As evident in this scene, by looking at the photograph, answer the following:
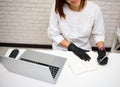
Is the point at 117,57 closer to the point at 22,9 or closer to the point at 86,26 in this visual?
the point at 86,26

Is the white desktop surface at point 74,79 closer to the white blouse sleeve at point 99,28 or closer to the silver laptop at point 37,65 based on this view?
the silver laptop at point 37,65

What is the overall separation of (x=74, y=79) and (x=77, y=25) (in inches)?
21.2

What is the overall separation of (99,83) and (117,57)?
28cm

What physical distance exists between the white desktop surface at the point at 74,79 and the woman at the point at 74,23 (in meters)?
0.29

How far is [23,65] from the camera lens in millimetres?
961

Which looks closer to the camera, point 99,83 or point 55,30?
point 99,83

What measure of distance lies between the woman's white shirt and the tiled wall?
29.4 inches

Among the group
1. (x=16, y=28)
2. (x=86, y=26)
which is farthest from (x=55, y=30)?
(x=16, y=28)

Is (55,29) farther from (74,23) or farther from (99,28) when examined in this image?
(99,28)

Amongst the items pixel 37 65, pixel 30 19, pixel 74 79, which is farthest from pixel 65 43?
pixel 30 19

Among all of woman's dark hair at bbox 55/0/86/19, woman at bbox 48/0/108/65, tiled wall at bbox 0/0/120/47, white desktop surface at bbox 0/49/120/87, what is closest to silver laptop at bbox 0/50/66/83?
white desktop surface at bbox 0/49/120/87

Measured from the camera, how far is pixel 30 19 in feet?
7.64

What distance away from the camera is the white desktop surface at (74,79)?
3.41 ft

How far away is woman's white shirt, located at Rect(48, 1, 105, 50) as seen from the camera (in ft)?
4.70
